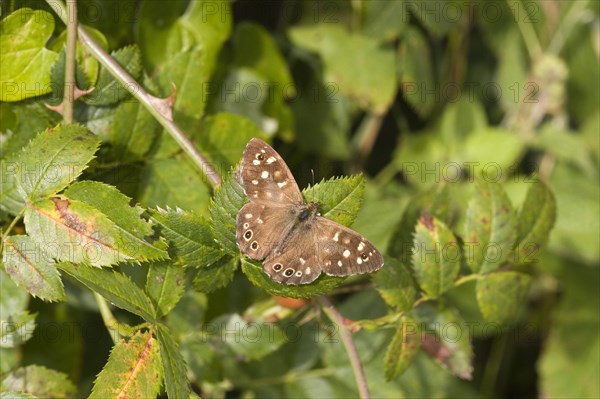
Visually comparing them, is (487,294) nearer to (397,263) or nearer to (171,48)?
(397,263)

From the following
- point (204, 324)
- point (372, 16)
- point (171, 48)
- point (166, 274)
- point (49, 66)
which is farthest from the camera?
point (372, 16)

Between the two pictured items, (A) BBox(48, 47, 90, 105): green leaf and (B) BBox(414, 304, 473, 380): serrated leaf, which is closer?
(A) BBox(48, 47, 90, 105): green leaf

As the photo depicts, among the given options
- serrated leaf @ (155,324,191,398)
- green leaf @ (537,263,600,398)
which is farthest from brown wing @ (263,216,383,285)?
green leaf @ (537,263,600,398)

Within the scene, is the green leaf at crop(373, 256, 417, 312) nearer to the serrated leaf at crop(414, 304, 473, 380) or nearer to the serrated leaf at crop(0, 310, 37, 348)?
the serrated leaf at crop(414, 304, 473, 380)

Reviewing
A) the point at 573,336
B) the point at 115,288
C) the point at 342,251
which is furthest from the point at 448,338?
the point at 573,336

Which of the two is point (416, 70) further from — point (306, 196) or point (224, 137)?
point (306, 196)

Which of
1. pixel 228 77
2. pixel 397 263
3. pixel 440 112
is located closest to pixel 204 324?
pixel 397 263

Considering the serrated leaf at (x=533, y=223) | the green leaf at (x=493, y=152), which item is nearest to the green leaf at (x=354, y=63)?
the green leaf at (x=493, y=152)
